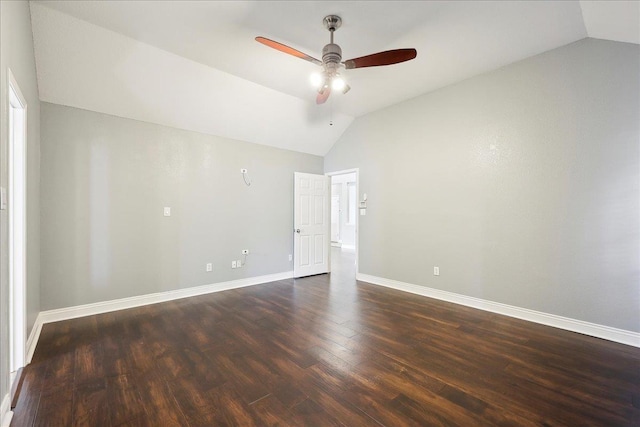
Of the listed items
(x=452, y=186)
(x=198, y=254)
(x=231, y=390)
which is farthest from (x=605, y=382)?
(x=198, y=254)

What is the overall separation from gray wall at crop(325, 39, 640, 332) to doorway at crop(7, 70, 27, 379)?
447 cm

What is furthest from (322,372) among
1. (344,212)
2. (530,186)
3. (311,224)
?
(344,212)

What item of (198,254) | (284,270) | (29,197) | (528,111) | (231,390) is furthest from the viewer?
(284,270)

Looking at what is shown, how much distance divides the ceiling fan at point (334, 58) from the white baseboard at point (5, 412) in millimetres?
2964

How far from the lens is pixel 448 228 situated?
4012 mm

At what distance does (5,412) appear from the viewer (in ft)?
5.23

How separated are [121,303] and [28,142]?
7.13ft

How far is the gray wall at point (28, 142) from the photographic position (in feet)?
5.15

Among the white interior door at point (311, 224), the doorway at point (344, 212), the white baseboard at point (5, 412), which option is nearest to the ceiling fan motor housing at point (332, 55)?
the white interior door at point (311, 224)

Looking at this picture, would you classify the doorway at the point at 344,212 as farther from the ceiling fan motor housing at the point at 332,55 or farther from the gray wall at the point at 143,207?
the ceiling fan motor housing at the point at 332,55

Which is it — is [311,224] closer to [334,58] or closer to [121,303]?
[121,303]

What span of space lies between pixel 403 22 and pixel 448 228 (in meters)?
2.75

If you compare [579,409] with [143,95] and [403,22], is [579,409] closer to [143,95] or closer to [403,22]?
[403,22]

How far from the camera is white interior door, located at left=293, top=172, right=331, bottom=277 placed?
542 cm
